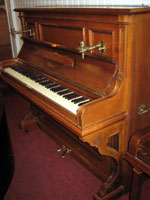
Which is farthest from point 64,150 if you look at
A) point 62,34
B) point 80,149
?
point 62,34

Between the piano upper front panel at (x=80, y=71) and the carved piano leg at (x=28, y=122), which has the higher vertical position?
the piano upper front panel at (x=80, y=71)

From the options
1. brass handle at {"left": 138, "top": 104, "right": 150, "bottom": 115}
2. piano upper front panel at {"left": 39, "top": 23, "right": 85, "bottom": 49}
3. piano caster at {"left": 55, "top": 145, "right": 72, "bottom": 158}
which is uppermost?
piano upper front panel at {"left": 39, "top": 23, "right": 85, "bottom": 49}

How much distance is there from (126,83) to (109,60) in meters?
0.21

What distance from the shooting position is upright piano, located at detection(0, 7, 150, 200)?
58.5 inches

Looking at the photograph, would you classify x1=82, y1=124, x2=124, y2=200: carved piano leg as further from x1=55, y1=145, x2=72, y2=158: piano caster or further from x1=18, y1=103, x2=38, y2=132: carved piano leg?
x1=18, y1=103, x2=38, y2=132: carved piano leg

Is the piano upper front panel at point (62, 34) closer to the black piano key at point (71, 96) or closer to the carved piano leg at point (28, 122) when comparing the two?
the black piano key at point (71, 96)

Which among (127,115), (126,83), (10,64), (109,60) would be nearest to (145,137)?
(127,115)

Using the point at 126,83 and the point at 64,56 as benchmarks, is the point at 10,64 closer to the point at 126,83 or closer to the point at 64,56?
the point at 64,56

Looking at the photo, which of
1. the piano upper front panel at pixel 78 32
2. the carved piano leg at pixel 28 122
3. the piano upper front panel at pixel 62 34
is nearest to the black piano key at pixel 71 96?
the piano upper front panel at pixel 78 32

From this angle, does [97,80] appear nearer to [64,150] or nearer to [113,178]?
[113,178]

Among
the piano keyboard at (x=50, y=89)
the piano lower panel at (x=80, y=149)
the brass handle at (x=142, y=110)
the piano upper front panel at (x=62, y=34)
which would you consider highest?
the piano upper front panel at (x=62, y=34)

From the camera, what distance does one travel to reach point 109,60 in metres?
1.61

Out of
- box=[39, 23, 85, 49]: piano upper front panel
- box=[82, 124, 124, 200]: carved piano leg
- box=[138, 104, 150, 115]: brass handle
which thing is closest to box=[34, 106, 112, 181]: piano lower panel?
box=[82, 124, 124, 200]: carved piano leg

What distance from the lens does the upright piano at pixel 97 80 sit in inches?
58.5
